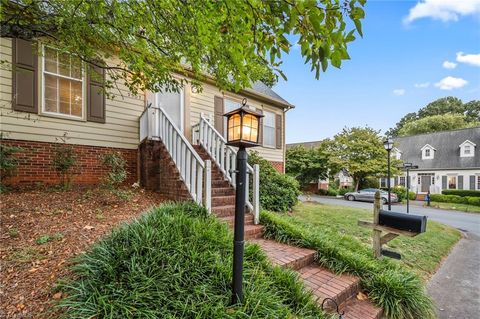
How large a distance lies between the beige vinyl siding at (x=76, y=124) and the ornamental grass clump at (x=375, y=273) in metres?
4.85

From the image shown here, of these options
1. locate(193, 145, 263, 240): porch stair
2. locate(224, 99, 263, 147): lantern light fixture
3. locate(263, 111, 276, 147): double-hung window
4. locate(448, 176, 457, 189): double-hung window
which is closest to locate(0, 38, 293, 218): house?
locate(193, 145, 263, 240): porch stair

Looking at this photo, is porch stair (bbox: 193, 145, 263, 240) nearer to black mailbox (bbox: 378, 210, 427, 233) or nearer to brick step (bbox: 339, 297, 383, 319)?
brick step (bbox: 339, 297, 383, 319)

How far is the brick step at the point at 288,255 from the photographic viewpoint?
3.49 m

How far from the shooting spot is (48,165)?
5.80 metres

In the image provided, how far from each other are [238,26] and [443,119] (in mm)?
42785

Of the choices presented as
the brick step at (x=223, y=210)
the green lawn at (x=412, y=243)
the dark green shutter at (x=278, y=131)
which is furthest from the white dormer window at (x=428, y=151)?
the brick step at (x=223, y=210)

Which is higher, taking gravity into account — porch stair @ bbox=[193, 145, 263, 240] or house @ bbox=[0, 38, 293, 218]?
house @ bbox=[0, 38, 293, 218]

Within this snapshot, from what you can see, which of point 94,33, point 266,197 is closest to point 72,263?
point 94,33

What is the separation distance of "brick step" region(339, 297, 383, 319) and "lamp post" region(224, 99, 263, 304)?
156 centimetres

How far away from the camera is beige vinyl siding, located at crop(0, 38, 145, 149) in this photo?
532cm

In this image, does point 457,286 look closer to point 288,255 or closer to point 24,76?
point 288,255

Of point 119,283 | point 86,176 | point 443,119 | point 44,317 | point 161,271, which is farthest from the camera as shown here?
point 443,119

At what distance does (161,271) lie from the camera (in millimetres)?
2469

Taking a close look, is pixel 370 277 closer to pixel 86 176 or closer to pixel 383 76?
pixel 86 176
